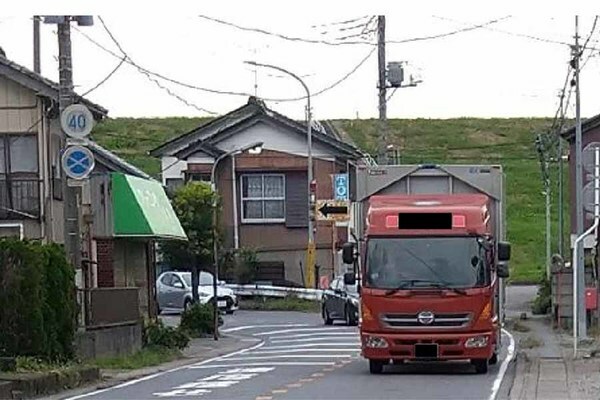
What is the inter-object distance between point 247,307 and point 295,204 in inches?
216

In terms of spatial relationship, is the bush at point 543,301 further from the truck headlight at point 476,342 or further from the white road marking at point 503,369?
the truck headlight at point 476,342

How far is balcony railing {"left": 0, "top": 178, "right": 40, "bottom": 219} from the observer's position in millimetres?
31688

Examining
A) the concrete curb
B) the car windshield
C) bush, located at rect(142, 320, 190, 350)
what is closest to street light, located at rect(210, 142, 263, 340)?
the car windshield

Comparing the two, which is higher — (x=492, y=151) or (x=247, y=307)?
(x=492, y=151)

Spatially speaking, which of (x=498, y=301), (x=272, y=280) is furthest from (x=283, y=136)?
(x=498, y=301)

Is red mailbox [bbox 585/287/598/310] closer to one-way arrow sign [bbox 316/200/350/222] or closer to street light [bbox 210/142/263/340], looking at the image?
street light [bbox 210/142/263/340]

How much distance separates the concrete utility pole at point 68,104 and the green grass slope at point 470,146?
38768 millimetres

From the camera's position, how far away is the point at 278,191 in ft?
186

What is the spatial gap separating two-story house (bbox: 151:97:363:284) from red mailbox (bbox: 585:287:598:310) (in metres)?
24.8

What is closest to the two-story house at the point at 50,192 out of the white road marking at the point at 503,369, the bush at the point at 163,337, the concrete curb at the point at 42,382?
the bush at the point at 163,337

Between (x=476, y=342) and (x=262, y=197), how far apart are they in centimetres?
3578

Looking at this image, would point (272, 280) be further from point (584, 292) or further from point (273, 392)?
point (273, 392)

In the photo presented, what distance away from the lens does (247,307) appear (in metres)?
53.2

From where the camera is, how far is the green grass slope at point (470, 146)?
68.0 metres
